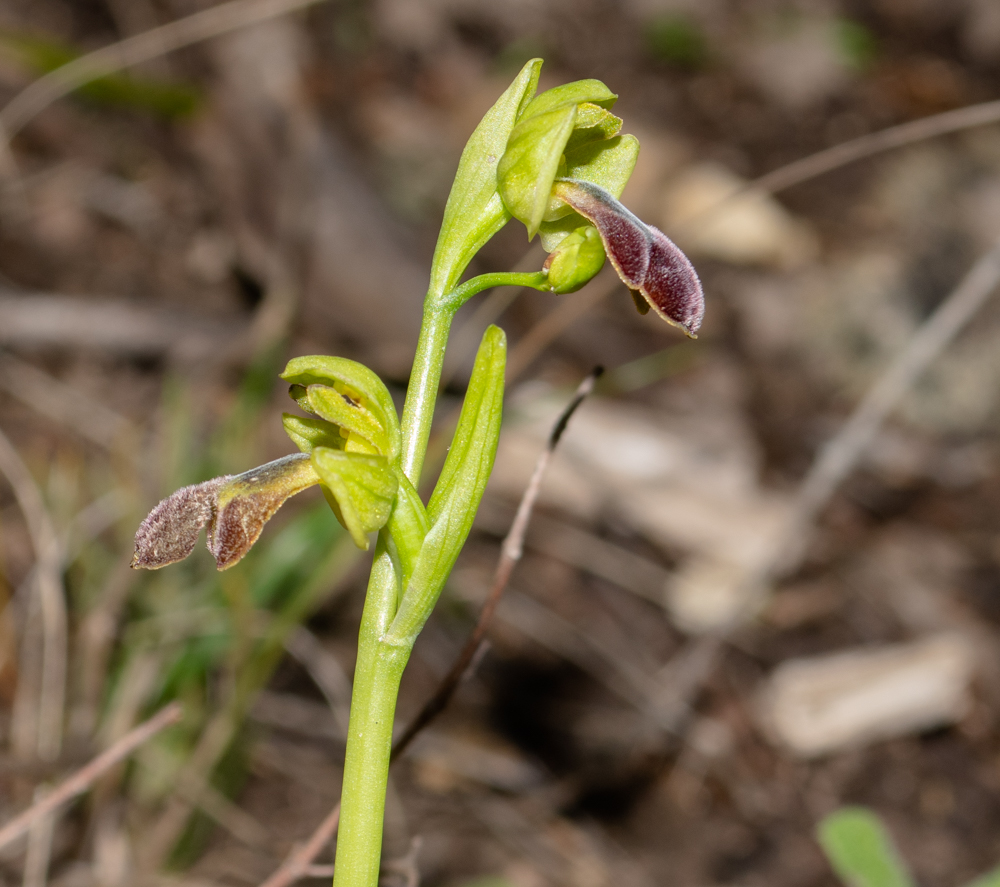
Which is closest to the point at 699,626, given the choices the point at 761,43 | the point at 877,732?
the point at 877,732

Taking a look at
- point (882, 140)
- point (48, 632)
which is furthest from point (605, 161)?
point (48, 632)

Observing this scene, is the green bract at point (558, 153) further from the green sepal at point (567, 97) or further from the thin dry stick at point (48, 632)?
the thin dry stick at point (48, 632)

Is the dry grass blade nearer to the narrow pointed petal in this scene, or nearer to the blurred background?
the blurred background

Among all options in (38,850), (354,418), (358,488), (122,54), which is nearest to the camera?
(358,488)

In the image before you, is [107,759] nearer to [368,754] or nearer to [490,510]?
[368,754]

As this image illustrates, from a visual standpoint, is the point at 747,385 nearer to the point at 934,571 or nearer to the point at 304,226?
the point at 934,571

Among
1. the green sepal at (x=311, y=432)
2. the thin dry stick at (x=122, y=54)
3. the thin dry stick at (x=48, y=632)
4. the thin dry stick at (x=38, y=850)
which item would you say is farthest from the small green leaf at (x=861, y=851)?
the thin dry stick at (x=122, y=54)

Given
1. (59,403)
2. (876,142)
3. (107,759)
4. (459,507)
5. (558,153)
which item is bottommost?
(107,759)
